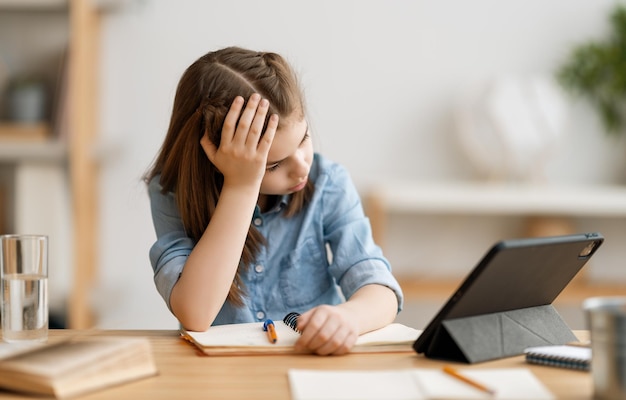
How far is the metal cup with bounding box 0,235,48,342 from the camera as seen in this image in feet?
3.33

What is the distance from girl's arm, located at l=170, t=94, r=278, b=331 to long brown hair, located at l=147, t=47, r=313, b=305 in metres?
0.04

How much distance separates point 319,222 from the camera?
4.81ft

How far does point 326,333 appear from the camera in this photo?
103cm

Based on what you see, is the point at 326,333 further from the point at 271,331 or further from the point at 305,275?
the point at 305,275

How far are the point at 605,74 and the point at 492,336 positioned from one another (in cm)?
204

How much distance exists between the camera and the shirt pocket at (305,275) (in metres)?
1.45

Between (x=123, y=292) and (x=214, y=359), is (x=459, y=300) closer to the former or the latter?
(x=214, y=359)

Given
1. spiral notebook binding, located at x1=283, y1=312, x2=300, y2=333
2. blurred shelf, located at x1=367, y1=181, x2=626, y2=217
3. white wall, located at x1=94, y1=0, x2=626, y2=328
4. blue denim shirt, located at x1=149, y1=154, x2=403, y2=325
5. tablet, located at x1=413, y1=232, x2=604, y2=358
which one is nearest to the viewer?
tablet, located at x1=413, y1=232, x2=604, y2=358

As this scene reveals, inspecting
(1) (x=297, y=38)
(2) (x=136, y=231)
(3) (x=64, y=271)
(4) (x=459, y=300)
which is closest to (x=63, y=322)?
(3) (x=64, y=271)

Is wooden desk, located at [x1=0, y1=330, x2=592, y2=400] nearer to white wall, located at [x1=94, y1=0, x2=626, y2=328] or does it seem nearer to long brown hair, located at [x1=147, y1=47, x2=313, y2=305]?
long brown hair, located at [x1=147, y1=47, x2=313, y2=305]

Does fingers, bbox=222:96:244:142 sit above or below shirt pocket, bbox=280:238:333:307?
above

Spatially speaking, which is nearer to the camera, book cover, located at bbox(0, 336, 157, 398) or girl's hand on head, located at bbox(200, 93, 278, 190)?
book cover, located at bbox(0, 336, 157, 398)

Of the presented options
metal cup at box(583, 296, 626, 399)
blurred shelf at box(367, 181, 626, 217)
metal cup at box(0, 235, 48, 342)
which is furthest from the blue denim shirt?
blurred shelf at box(367, 181, 626, 217)

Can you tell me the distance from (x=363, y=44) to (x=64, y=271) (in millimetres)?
1237
